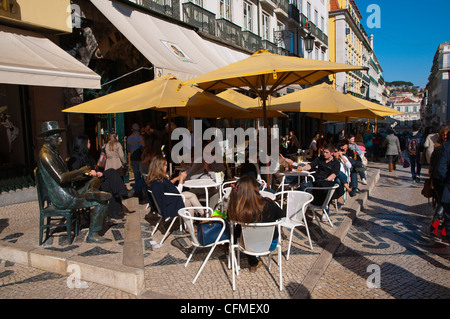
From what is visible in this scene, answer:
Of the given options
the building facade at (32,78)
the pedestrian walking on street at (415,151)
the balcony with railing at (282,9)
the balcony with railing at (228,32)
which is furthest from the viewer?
the balcony with railing at (282,9)

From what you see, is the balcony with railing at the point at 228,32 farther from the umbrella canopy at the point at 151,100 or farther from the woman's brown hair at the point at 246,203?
the woman's brown hair at the point at 246,203

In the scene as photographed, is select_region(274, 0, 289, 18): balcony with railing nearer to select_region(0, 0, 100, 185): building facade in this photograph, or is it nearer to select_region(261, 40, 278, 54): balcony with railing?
select_region(261, 40, 278, 54): balcony with railing

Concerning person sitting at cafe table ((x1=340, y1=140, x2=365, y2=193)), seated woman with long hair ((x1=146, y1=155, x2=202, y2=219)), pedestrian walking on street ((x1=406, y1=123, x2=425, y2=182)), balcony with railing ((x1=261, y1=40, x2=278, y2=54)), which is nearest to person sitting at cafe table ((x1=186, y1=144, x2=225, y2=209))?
seated woman with long hair ((x1=146, y1=155, x2=202, y2=219))

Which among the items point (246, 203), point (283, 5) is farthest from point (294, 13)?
point (246, 203)

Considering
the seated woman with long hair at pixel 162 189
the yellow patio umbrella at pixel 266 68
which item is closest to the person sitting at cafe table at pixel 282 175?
the yellow patio umbrella at pixel 266 68

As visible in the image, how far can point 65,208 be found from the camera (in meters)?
4.70

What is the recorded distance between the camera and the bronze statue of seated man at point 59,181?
4.49 meters

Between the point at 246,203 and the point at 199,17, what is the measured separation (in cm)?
1175

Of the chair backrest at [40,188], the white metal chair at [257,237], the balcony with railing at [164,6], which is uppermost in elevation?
the balcony with railing at [164,6]

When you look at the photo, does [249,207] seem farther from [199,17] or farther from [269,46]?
[269,46]

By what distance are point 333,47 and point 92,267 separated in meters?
41.8

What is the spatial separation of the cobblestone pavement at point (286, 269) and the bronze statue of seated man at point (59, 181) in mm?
489

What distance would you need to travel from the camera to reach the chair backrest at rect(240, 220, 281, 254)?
137 inches
